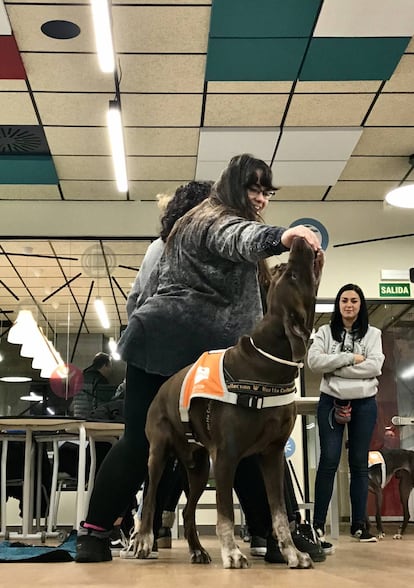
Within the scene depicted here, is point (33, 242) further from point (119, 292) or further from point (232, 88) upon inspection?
point (232, 88)

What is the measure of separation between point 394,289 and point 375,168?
1290 mm

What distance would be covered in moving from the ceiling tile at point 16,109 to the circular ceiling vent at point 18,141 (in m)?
0.13

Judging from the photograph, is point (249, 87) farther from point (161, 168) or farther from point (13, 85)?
point (13, 85)

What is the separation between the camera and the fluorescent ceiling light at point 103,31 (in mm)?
3603

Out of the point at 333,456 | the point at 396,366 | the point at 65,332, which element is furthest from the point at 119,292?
the point at 333,456

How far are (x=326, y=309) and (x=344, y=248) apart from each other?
2.14ft

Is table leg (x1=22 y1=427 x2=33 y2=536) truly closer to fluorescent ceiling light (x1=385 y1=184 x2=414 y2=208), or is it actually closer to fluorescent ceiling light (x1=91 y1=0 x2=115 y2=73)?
fluorescent ceiling light (x1=91 y1=0 x2=115 y2=73)

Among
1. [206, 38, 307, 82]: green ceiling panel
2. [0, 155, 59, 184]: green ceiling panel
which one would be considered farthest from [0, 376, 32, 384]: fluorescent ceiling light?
[206, 38, 307, 82]: green ceiling panel

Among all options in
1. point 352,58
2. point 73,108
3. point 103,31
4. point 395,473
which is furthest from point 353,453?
point 73,108

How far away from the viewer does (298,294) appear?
165 centimetres

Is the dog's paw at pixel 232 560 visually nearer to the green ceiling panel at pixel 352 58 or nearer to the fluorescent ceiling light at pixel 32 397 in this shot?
the green ceiling panel at pixel 352 58

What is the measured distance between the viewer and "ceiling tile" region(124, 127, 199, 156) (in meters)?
5.50

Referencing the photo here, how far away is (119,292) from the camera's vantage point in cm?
755

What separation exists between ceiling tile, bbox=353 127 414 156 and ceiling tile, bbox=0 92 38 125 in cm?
257
